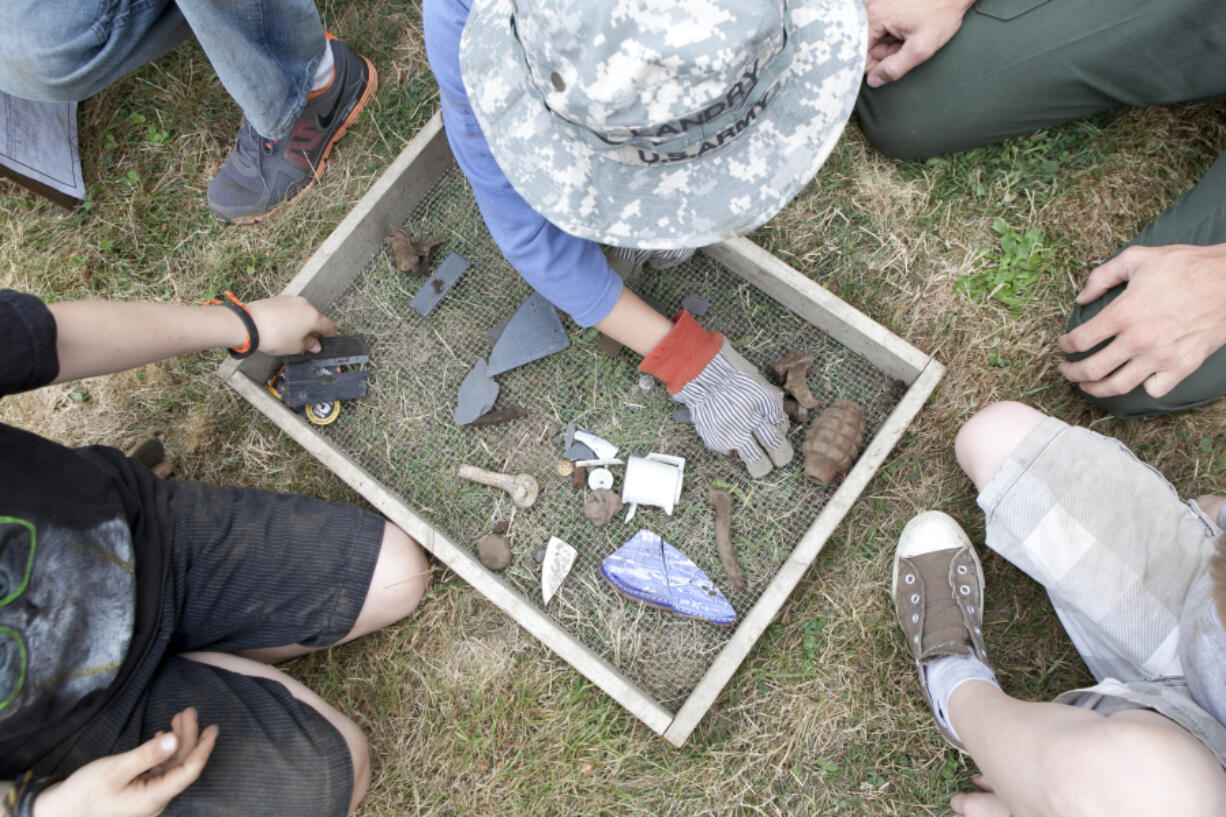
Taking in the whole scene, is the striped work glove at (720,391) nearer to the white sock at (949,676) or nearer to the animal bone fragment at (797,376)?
the animal bone fragment at (797,376)

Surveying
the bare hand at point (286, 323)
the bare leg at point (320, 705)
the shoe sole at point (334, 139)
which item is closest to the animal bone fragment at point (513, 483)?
the bare hand at point (286, 323)

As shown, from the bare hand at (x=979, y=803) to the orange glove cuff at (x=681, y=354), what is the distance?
1081 millimetres

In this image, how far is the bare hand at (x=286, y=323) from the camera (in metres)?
1.74

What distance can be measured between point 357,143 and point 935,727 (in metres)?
2.15

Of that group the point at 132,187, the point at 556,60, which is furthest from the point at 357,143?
the point at 556,60

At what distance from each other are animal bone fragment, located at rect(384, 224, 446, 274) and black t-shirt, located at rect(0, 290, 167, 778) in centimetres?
78

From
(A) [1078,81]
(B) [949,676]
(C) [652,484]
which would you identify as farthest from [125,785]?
(A) [1078,81]

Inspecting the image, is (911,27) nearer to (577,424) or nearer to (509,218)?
(509,218)

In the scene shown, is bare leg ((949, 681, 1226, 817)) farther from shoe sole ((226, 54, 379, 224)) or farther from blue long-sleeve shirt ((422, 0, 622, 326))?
shoe sole ((226, 54, 379, 224))

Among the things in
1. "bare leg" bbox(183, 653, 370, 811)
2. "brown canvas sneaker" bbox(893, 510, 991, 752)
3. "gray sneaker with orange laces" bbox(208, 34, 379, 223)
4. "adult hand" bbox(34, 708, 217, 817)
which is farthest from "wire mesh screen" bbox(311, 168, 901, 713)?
"adult hand" bbox(34, 708, 217, 817)

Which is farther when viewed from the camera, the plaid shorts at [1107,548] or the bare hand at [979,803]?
the bare hand at [979,803]

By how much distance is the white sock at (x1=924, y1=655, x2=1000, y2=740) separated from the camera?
5.32 ft

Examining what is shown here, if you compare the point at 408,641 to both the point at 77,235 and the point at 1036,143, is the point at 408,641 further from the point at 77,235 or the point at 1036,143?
the point at 1036,143

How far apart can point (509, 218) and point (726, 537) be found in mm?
880
